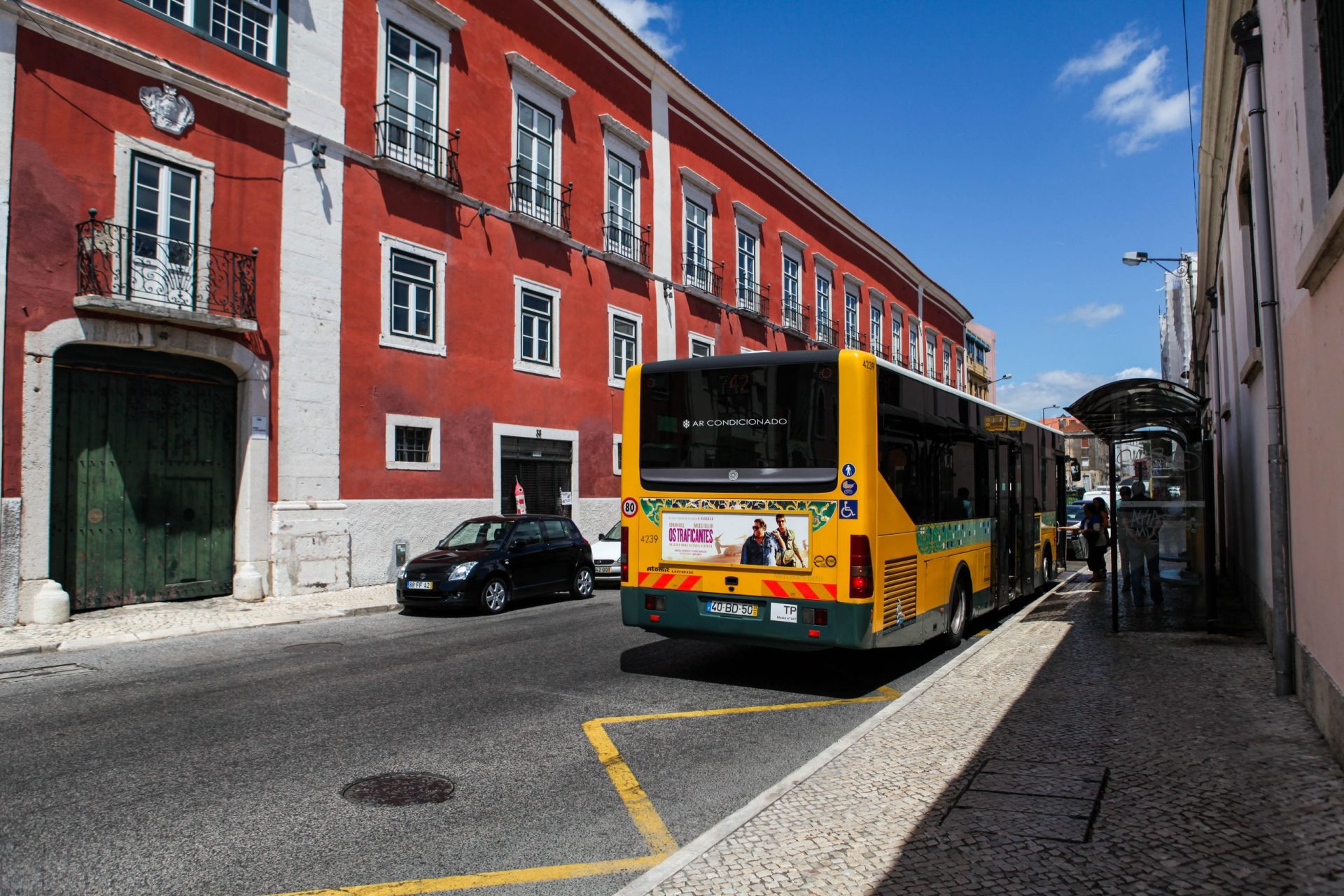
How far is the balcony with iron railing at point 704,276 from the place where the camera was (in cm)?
2844

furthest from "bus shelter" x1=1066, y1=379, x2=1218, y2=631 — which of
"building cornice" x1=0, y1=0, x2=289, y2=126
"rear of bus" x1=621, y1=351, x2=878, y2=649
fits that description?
"building cornice" x1=0, y1=0, x2=289, y2=126

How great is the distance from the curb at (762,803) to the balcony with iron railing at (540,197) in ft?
53.6

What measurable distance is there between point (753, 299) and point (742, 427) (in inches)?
954

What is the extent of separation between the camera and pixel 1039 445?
15.4 metres

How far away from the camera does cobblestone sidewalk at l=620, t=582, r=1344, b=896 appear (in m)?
3.99

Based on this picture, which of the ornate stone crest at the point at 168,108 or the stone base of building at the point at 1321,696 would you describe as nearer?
the stone base of building at the point at 1321,696

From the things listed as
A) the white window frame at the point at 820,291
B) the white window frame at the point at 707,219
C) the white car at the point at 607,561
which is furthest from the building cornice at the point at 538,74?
the white window frame at the point at 820,291

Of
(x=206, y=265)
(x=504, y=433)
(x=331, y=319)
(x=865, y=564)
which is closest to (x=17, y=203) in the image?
(x=206, y=265)

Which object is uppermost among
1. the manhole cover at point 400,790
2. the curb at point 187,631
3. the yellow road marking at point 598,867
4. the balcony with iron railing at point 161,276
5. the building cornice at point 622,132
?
the building cornice at point 622,132

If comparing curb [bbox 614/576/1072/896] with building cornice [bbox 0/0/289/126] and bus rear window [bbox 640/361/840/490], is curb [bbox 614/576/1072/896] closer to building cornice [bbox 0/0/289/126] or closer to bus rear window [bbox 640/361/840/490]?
bus rear window [bbox 640/361/840/490]

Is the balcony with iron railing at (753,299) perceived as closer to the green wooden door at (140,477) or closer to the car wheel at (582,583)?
the car wheel at (582,583)

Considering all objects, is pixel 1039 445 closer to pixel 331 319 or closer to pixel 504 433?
pixel 504 433

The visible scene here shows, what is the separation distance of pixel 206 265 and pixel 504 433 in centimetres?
755

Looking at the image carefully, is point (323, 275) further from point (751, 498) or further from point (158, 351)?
point (751, 498)
